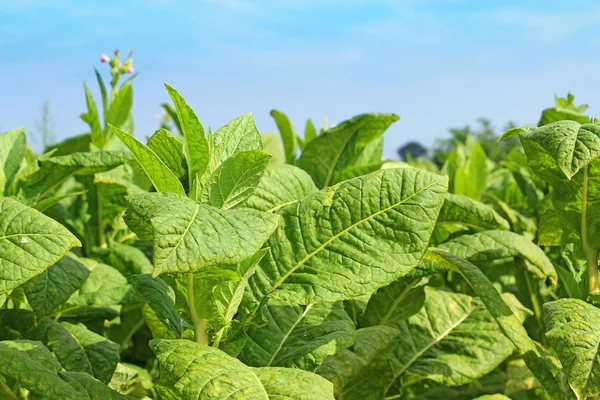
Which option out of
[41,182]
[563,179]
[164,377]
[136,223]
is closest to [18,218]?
[136,223]

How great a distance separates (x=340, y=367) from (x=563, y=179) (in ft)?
2.73

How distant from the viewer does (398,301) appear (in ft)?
8.17

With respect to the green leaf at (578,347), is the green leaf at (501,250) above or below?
above

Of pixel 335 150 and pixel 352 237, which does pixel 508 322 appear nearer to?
pixel 352 237


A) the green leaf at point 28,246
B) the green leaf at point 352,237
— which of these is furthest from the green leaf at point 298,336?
the green leaf at point 28,246

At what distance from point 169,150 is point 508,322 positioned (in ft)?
3.45

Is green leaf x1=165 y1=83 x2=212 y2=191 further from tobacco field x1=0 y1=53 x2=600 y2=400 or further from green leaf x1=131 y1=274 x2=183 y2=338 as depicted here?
green leaf x1=131 y1=274 x2=183 y2=338

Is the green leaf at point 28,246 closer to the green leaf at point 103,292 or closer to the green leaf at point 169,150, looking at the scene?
the green leaf at point 169,150

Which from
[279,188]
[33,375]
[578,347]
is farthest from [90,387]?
[578,347]

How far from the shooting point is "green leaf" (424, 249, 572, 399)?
2.05 meters

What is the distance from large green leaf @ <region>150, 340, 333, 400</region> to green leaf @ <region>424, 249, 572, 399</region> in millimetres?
654

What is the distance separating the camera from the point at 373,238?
1.84m

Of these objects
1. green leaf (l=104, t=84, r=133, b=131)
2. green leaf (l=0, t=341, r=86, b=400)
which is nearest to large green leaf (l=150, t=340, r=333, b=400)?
green leaf (l=0, t=341, r=86, b=400)

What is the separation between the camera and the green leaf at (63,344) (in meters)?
2.05
